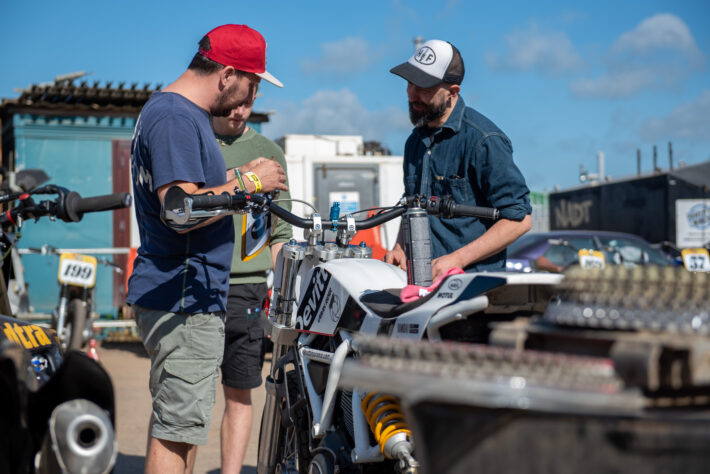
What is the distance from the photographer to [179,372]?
308cm

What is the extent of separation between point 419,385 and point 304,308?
72.9 inches

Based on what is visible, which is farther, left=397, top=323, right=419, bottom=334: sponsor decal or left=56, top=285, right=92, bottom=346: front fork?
left=56, top=285, right=92, bottom=346: front fork

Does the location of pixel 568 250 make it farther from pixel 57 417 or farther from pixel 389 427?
→ pixel 57 417

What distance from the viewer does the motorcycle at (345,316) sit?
7.65ft

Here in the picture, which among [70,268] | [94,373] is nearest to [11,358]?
[94,373]

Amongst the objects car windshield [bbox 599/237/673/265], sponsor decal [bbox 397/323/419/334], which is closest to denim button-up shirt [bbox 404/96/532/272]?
sponsor decal [bbox 397/323/419/334]

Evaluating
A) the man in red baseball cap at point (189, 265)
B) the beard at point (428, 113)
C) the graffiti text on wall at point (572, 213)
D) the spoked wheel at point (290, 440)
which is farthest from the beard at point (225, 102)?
the graffiti text on wall at point (572, 213)

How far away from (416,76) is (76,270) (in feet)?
18.5

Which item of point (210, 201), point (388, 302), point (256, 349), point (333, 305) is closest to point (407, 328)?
point (388, 302)

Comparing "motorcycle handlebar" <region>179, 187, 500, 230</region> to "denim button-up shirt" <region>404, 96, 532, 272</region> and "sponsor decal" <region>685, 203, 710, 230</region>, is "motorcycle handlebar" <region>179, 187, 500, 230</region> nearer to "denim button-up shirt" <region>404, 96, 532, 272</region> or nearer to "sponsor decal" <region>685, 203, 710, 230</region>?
"denim button-up shirt" <region>404, 96, 532, 272</region>

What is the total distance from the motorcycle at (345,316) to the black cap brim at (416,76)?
0.86m

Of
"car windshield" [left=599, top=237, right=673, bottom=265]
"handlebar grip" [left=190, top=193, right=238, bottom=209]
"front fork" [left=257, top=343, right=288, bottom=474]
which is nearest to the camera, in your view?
"handlebar grip" [left=190, top=193, right=238, bottom=209]

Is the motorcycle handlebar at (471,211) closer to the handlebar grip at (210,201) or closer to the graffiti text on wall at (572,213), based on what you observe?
the handlebar grip at (210,201)

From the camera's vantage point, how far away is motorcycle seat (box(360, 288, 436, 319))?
8.00 feet
